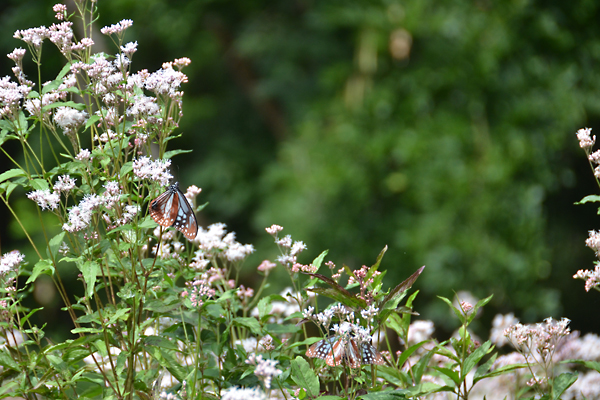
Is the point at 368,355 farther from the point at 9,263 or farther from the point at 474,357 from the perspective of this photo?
the point at 9,263

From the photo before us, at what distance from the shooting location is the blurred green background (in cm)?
282

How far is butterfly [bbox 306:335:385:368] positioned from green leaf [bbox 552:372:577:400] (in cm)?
29

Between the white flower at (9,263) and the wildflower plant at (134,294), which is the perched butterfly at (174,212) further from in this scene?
the white flower at (9,263)

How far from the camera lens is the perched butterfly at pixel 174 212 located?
2.73 feet

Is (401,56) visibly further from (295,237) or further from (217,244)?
(217,244)

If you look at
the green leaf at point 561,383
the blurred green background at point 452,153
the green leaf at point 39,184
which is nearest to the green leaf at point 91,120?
the green leaf at point 39,184

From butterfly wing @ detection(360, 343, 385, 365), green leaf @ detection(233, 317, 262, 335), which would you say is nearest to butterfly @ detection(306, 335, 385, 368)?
butterfly wing @ detection(360, 343, 385, 365)

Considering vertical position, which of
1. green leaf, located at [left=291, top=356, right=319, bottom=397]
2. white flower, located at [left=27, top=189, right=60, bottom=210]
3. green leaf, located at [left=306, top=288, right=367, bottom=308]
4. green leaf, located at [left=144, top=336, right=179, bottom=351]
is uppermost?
white flower, located at [left=27, top=189, right=60, bottom=210]

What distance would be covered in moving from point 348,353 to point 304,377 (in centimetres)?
8

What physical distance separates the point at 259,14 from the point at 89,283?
4737mm

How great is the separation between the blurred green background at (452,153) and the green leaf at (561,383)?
1.97 metres

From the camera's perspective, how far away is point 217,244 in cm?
100

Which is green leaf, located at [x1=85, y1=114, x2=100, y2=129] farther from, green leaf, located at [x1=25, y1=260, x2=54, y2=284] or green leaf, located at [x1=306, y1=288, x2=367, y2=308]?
green leaf, located at [x1=306, y1=288, x2=367, y2=308]

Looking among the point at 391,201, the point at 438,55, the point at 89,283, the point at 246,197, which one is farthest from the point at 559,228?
the point at 89,283
